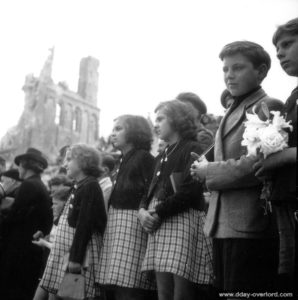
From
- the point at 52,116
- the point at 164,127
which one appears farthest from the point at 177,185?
the point at 52,116

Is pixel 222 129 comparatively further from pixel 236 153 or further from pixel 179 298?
pixel 179 298

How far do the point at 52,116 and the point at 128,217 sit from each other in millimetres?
53175

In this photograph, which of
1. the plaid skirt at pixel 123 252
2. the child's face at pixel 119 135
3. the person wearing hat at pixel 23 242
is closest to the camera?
the plaid skirt at pixel 123 252

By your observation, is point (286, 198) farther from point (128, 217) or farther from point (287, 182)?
point (128, 217)

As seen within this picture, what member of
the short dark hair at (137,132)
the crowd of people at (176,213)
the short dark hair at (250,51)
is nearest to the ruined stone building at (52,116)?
the crowd of people at (176,213)

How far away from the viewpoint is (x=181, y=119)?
390 centimetres

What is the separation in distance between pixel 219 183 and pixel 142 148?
1.92m

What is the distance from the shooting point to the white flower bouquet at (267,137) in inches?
87.9

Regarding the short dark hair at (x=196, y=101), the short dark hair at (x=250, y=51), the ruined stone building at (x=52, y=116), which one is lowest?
the short dark hair at (x=250, y=51)

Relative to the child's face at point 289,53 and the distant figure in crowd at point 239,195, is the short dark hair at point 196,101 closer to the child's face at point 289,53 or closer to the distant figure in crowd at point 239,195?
the distant figure in crowd at point 239,195

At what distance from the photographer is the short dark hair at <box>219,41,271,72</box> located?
299 centimetres

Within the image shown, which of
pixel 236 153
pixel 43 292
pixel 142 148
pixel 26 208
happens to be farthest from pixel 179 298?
pixel 26 208

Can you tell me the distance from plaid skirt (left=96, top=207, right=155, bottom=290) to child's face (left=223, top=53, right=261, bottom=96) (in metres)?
1.67

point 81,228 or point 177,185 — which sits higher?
point 177,185
